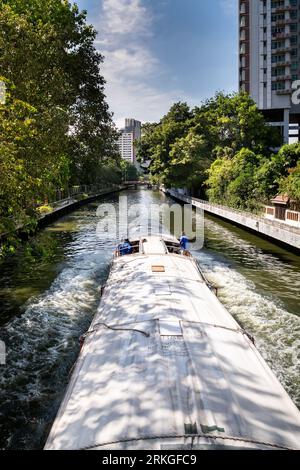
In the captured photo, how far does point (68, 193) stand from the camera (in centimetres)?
5778

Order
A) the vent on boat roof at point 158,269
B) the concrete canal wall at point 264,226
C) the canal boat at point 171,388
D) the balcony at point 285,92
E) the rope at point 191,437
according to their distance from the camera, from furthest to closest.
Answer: the balcony at point 285,92 → the concrete canal wall at point 264,226 → the vent on boat roof at point 158,269 → the canal boat at point 171,388 → the rope at point 191,437

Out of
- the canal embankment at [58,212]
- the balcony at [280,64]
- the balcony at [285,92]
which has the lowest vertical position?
the canal embankment at [58,212]

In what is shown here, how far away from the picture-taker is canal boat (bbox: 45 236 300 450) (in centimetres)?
470

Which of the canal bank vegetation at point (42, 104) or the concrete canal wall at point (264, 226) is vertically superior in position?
the canal bank vegetation at point (42, 104)

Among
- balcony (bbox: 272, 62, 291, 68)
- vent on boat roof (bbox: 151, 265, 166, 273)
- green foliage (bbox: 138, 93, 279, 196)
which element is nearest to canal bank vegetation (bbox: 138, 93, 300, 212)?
green foliage (bbox: 138, 93, 279, 196)

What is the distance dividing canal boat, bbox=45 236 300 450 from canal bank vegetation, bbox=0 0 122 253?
195 inches

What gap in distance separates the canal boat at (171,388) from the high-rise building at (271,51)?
236 ft

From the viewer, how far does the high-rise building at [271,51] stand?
7044 cm

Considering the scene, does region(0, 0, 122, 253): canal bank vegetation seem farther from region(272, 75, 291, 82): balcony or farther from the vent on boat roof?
region(272, 75, 291, 82): balcony

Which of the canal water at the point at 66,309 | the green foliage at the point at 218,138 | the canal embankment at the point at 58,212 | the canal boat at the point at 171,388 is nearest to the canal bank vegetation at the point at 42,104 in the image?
the canal water at the point at 66,309

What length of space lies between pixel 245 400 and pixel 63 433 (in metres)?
2.61

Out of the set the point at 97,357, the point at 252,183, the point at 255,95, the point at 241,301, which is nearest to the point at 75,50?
the point at 252,183

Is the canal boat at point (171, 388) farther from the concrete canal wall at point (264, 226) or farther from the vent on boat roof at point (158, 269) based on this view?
the concrete canal wall at point (264, 226)

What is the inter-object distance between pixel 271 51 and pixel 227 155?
33.5 m
